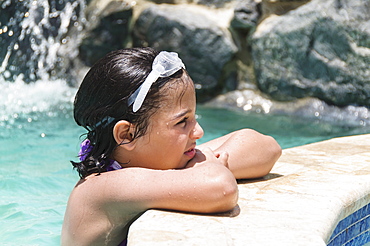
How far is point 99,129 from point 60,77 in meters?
6.40

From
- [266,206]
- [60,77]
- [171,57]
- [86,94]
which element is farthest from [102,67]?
[60,77]

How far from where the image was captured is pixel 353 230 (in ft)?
8.09

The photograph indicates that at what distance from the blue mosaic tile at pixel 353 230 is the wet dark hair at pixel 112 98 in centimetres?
93

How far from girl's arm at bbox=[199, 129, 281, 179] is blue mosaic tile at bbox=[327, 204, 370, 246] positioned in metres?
0.48

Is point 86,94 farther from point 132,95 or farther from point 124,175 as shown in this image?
point 124,175

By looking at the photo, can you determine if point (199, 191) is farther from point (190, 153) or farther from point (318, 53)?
point (318, 53)

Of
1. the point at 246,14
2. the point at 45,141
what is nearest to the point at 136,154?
the point at 45,141

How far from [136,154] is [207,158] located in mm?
321

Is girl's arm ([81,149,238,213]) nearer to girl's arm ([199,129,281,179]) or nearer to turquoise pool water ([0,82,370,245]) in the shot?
girl's arm ([199,129,281,179])

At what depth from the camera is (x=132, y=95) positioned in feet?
7.02

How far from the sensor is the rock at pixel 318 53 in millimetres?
6891

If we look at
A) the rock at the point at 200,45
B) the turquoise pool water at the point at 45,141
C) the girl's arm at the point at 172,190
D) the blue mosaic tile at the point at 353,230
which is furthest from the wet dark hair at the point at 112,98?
the rock at the point at 200,45

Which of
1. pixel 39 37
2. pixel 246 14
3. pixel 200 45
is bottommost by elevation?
pixel 39 37

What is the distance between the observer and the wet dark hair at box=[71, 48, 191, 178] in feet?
7.05
